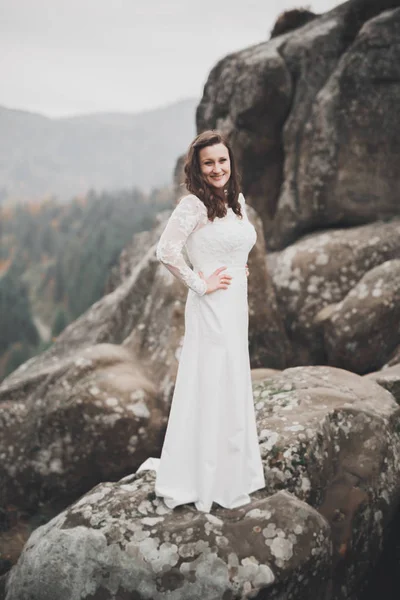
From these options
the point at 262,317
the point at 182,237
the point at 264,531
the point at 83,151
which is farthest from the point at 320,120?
the point at 83,151

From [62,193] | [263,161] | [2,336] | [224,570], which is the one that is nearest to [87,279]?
[2,336]

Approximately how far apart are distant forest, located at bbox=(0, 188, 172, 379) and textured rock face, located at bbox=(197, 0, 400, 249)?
4042 cm

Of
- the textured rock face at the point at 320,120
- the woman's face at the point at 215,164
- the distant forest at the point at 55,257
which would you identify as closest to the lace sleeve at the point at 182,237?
the woman's face at the point at 215,164

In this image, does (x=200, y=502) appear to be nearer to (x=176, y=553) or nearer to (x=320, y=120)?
(x=176, y=553)

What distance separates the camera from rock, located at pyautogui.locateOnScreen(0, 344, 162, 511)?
8039 mm

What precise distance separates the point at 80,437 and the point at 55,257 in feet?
295

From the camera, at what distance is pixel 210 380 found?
4.79 m

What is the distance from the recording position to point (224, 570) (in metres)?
4.22

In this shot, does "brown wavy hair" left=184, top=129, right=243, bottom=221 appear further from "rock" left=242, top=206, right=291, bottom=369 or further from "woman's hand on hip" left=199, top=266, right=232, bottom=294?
"rock" left=242, top=206, right=291, bottom=369

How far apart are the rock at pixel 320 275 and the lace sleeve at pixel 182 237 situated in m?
6.21

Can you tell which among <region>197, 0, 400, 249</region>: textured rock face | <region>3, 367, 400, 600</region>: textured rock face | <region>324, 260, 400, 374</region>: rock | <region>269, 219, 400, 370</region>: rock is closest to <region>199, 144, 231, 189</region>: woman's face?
<region>3, 367, 400, 600</region>: textured rock face

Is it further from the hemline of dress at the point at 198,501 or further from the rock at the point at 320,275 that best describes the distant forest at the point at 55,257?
the hemline of dress at the point at 198,501

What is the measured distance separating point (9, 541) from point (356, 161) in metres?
9.76

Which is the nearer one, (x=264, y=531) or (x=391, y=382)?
(x=264, y=531)
